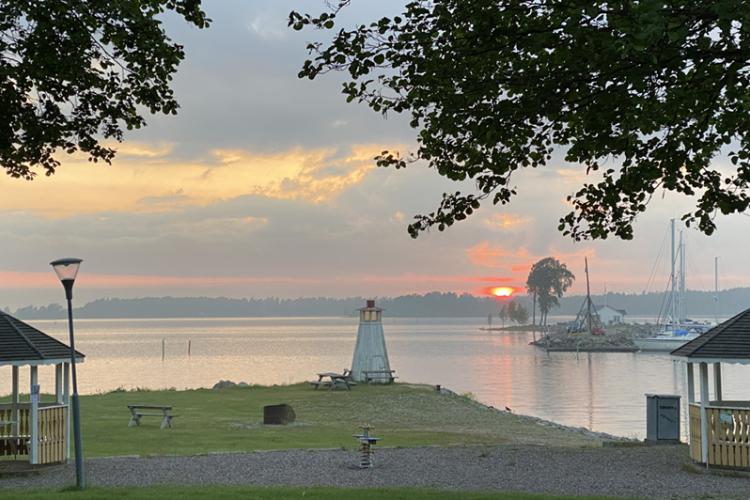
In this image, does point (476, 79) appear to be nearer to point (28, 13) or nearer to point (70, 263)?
point (28, 13)

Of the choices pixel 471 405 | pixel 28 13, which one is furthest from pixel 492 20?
pixel 471 405

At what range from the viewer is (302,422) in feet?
84.5

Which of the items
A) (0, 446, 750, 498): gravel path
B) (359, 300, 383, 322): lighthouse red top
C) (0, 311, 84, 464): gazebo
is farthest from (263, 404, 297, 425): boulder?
(359, 300, 383, 322): lighthouse red top

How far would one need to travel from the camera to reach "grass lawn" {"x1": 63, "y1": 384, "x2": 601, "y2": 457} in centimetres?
2003

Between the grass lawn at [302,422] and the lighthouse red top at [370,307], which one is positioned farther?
the lighthouse red top at [370,307]

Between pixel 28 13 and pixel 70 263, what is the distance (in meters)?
3.94

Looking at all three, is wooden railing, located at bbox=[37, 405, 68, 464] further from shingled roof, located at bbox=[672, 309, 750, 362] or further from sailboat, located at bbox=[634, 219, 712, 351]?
sailboat, located at bbox=[634, 219, 712, 351]

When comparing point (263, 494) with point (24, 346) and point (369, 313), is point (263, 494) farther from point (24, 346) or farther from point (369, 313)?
point (369, 313)

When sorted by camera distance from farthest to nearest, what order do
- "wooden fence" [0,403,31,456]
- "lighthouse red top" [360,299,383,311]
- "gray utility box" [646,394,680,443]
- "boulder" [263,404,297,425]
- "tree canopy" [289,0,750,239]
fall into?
"lighthouse red top" [360,299,383,311]
"boulder" [263,404,297,425]
"gray utility box" [646,394,680,443]
"wooden fence" [0,403,31,456]
"tree canopy" [289,0,750,239]

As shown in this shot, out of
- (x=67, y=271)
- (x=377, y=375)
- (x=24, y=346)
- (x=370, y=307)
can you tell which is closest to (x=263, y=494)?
(x=67, y=271)

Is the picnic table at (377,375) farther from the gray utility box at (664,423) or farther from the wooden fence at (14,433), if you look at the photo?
the wooden fence at (14,433)

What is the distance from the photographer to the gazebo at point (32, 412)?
1509cm

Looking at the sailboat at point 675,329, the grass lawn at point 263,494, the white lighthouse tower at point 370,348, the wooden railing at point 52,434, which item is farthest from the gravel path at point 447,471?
the sailboat at point 675,329

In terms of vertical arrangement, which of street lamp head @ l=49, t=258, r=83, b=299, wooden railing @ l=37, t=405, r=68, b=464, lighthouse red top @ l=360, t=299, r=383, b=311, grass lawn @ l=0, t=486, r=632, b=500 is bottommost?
grass lawn @ l=0, t=486, r=632, b=500
